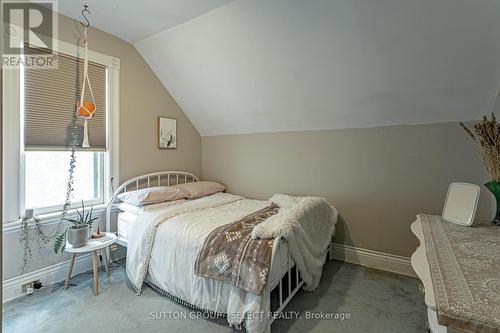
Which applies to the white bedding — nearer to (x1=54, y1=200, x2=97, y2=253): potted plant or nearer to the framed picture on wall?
(x1=54, y1=200, x2=97, y2=253): potted plant

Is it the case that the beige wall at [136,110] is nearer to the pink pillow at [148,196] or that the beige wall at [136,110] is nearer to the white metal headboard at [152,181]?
the white metal headboard at [152,181]

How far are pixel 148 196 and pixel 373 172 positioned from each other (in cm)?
254

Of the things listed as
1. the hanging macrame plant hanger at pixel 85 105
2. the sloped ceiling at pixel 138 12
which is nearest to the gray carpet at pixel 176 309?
the hanging macrame plant hanger at pixel 85 105

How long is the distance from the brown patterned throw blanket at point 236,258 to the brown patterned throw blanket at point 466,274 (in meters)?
0.97

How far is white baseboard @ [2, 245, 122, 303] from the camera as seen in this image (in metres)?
2.28

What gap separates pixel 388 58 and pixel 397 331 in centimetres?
228

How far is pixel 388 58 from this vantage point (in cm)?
236

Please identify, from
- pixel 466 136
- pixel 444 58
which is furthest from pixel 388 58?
pixel 466 136

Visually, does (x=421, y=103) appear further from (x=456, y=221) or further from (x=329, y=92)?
(x=456, y=221)

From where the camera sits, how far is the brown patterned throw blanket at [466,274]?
875 mm

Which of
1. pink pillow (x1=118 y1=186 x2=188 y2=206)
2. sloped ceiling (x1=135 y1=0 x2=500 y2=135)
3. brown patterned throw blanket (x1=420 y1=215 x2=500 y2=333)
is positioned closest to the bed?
pink pillow (x1=118 y1=186 x2=188 y2=206)

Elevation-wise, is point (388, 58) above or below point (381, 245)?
above

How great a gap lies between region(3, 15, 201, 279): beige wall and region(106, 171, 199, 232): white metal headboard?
9 cm

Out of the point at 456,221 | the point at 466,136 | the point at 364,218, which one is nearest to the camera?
the point at 456,221
